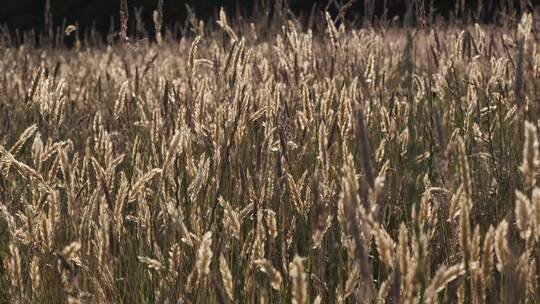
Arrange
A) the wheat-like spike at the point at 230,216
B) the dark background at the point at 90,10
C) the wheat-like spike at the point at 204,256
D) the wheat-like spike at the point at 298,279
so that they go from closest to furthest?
the wheat-like spike at the point at 298,279
the wheat-like spike at the point at 204,256
the wheat-like spike at the point at 230,216
the dark background at the point at 90,10

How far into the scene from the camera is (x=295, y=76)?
6.77 feet

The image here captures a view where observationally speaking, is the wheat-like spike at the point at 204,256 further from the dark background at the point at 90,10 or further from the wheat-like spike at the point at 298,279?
the dark background at the point at 90,10

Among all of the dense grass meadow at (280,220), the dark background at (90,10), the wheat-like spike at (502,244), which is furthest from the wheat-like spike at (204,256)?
the dark background at (90,10)

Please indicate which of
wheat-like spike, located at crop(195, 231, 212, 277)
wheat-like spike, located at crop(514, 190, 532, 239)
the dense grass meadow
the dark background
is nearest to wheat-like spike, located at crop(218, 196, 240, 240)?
the dense grass meadow

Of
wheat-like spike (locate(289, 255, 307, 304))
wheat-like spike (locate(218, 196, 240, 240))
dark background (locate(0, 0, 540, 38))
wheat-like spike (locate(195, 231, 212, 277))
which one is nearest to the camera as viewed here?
wheat-like spike (locate(289, 255, 307, 304))

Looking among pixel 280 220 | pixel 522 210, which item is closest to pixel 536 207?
pixel 522 210

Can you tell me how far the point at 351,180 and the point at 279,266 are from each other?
0.62 m

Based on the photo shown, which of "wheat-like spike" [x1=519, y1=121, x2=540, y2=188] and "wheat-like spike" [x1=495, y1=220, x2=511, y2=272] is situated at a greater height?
"wheat-like spike" [x1=519, y1=121, x2=540, y2=188]

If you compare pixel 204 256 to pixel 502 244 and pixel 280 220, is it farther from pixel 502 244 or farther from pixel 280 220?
pixel 280 220

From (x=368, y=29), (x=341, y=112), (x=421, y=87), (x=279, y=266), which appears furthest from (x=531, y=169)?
(x=368, y=29)

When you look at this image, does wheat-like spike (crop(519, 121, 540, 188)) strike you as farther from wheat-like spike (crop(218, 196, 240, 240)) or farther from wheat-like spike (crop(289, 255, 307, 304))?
wheat-like spike (crop(218, 196, 240, 240))

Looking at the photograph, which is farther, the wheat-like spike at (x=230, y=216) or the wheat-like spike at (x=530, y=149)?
the wheat-like spike at (x=230, y=216)

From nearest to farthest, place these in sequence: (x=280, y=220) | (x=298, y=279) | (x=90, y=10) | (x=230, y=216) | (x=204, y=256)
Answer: (x=298, y=279) → (x=204, y=256) → (x=230, y=216) → (x=280, y=220) → (x=90, y=10)

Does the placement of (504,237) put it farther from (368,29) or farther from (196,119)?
(368,29)
